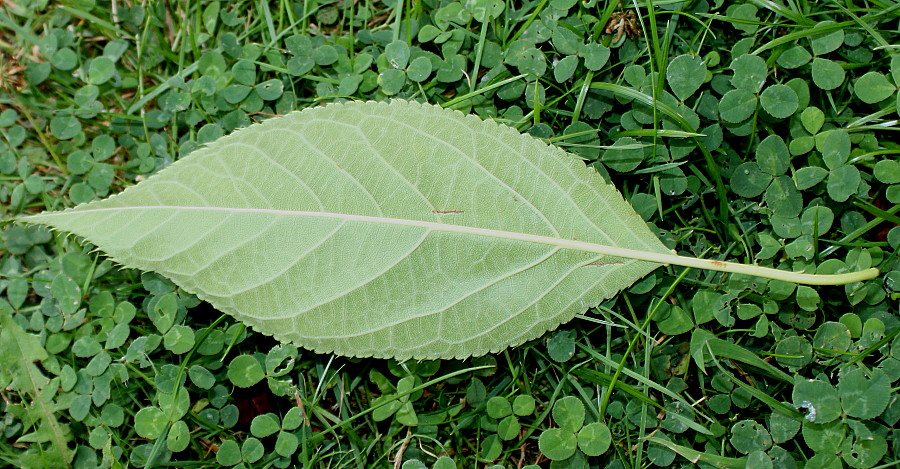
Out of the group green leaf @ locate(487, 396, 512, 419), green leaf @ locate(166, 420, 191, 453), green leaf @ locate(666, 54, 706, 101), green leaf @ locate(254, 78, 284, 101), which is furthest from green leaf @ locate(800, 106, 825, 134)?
green leaf @ locate(166, 420, 191, 453)

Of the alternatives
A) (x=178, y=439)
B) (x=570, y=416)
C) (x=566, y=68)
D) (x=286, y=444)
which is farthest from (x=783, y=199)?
(x=178, y=439)

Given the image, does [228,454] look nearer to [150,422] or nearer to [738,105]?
[150,422]

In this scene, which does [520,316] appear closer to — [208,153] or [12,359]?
[208,153]

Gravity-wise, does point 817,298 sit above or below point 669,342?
above

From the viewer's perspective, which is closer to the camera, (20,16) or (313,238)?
(313,238)

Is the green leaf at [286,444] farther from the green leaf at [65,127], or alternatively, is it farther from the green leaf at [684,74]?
the green leaf at [684,74]

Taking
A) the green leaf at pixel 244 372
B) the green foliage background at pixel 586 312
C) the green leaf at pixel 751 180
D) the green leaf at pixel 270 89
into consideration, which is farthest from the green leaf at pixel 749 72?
the green leaf at pixel 244 372

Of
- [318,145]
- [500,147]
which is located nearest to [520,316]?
[500,147]
